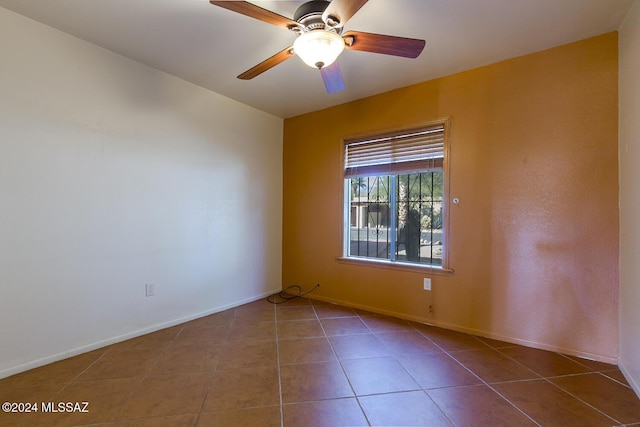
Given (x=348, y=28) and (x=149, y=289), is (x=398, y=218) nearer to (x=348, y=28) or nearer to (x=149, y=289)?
(x=348, y=28)

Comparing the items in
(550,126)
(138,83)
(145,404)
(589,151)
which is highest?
(138,83)

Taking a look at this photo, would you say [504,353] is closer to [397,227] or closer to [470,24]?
[397,227]

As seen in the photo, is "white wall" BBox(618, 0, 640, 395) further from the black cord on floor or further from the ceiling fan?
the black cord on floor

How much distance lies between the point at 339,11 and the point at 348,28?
0.67 metres

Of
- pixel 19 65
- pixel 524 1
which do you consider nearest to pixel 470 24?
pixel 524 1

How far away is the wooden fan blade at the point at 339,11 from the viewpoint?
1275 mm

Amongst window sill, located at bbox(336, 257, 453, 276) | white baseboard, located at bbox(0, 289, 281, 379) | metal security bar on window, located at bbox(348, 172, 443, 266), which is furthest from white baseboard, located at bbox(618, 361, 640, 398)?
white baseboard, located at bbox(0, 289, 281, 379)

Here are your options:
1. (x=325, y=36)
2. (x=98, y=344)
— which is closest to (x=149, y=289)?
(x=98, y=344)

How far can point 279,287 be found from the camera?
3.74m

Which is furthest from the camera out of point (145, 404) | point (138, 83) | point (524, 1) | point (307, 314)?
point (307, 314)

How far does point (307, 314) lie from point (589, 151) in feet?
9.08

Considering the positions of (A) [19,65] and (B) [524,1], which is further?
(A) [19,65]

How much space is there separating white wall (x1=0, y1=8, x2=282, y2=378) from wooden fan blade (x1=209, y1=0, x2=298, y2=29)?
1.58 metres

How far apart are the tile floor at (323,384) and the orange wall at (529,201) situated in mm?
278
